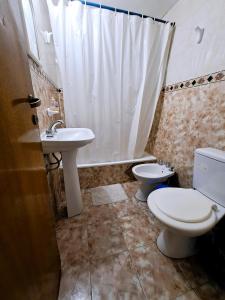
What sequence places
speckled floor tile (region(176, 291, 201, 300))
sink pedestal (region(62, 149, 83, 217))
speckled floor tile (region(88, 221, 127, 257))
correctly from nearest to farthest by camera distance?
1. speckled floor tile (region(176, 291, 201, 300))
2. speckled floor tile (region(88, 221, 127, 257))
3. sink pedestal (region(62, 149, 83, 217))

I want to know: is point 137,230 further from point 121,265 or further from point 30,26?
point 30,26

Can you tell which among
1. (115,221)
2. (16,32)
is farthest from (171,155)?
(16,32)

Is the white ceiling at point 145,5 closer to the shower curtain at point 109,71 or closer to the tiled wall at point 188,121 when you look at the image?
the shower curtain at point 109,71

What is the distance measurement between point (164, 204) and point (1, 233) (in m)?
0.96

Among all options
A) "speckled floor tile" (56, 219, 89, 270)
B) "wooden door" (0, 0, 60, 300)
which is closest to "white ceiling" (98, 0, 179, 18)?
"wooden door" (0, 0, 60, 300)

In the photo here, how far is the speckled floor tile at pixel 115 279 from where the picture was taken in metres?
0.88

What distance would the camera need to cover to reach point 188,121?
4.95 feet

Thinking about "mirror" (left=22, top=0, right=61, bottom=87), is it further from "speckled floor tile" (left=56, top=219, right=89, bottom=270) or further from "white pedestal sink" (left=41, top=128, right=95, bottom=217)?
"speckled floor tile" (left=56, top=219, right=89, bottom=270)

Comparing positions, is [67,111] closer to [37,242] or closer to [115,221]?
[115,221]

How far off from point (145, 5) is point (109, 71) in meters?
0.78

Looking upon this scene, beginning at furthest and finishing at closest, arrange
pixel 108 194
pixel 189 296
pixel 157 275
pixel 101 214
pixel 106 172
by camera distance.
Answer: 1. pixel 106 172
2. pixel 108 194
3. pixel 101 214
4. pixel 157 275
5. pixel 189 296

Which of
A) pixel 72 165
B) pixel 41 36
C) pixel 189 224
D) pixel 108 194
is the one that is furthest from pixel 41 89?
pixel 189 224

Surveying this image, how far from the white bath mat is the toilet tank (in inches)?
34.5

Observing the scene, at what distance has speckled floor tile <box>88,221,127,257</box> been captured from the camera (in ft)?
3.72
